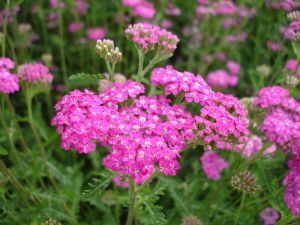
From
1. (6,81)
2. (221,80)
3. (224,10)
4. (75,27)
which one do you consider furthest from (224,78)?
(6,81)

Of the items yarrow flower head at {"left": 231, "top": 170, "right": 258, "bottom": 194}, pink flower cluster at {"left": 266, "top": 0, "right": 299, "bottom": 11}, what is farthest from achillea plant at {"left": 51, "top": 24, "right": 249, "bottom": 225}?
pink flower cluster at {"left": 266, "top": 0, "right": 299, "bottom": 11}

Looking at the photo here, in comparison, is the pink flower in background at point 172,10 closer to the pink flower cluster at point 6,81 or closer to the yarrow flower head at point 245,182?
the pink flower cluster at point 6,81

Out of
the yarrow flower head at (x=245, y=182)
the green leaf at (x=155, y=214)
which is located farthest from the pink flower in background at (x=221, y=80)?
the green leaf at (x=155, y=214)

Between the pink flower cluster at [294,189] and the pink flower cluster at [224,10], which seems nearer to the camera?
the pink flower cluster at [294,189]

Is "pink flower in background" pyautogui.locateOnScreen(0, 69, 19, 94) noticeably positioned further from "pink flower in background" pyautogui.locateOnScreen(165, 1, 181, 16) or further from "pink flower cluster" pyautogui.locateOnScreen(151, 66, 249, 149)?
"pink flower in background" pyautogui.locateOnScreen(165, 1, 181, 16)

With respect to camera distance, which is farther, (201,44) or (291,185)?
(201,44)

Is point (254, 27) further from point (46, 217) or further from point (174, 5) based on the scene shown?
point (46, 217)

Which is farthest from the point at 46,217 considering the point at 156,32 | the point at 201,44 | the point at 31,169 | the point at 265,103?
the point at 201,44
